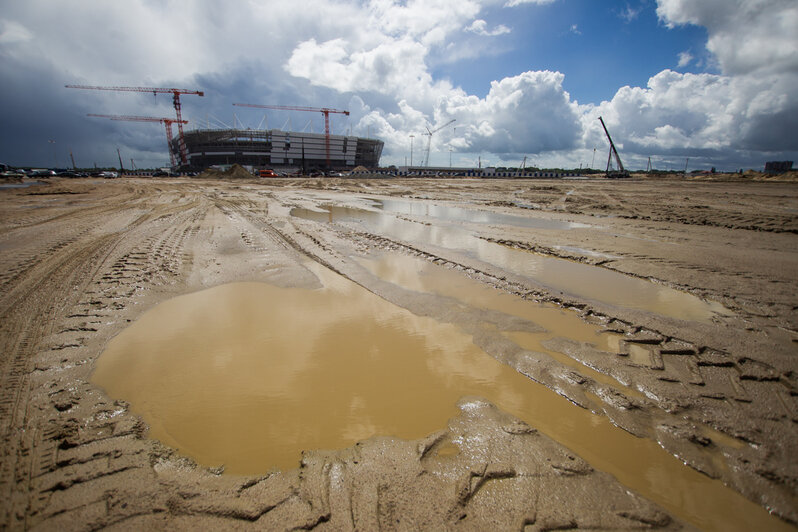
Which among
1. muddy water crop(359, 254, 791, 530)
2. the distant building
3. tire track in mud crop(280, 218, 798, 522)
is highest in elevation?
the distant building

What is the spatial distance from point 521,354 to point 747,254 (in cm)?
767

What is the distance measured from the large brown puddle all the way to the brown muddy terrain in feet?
0.10

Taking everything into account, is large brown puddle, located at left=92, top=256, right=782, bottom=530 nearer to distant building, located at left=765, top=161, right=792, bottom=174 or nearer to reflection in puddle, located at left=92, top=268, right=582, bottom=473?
Result: reflection in puddle, located at left=92, top=268, right=582, bottom=473

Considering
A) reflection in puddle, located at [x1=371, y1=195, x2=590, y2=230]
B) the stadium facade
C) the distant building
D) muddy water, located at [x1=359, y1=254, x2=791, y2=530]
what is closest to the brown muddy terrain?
muddy water, located at [x1=359, y1=254, x2=791, y2=530]

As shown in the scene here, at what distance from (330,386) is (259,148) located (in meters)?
114

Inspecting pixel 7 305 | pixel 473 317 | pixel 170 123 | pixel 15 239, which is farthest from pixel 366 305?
pixel 170 123

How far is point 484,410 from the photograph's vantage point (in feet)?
9.39

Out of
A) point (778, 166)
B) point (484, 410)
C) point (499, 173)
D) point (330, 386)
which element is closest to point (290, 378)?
point (330, 386)

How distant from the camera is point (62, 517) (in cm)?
183

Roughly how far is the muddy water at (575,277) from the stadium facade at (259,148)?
306 feet

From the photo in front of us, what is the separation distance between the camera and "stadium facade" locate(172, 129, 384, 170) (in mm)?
98750

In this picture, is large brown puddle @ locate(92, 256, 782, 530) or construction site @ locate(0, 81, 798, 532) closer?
construction site @ locate(0, 81, 798, 532)

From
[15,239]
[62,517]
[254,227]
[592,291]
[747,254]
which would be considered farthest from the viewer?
[254,227]

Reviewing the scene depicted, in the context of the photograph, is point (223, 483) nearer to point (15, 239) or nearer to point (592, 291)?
point (592, 291)
